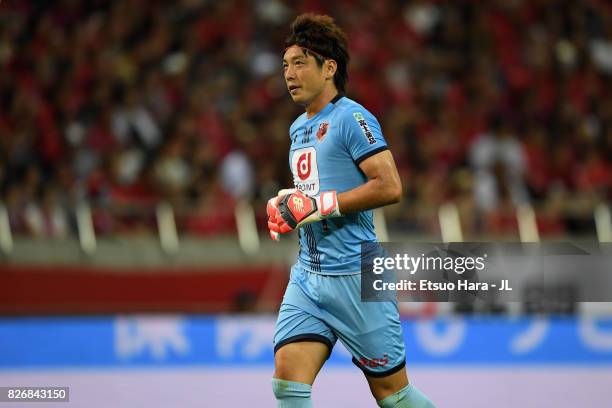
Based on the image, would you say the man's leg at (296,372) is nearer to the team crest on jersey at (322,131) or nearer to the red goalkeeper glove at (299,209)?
the red goalkeeper glove at (299,209)

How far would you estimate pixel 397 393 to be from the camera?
4.33 metres

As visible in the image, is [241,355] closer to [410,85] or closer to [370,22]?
[410,85]

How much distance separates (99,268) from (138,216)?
2.34ft

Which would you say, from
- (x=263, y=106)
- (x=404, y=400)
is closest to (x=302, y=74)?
(x=404, y=400)

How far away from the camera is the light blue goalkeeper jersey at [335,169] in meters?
4.27

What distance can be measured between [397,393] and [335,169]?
3.37ft

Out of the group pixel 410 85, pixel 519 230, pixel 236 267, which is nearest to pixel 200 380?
pixel 236 267

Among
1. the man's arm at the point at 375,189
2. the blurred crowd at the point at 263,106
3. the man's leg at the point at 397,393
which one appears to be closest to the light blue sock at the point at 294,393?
the man's leg at the point at 397,393

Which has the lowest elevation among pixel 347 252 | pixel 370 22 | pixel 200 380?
pixel 200 380

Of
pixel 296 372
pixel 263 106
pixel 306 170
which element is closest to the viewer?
pixel 296 372

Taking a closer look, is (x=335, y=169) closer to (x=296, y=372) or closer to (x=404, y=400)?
(x=296, y=372)

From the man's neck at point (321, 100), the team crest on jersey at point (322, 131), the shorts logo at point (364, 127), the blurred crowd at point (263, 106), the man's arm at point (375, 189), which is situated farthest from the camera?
the blurred crowd at point (263, 106)

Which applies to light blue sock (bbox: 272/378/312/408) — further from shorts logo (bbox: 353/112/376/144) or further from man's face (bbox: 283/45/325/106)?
man's face (bbox: 283/45/325/106)

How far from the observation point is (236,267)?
11.0 meters
